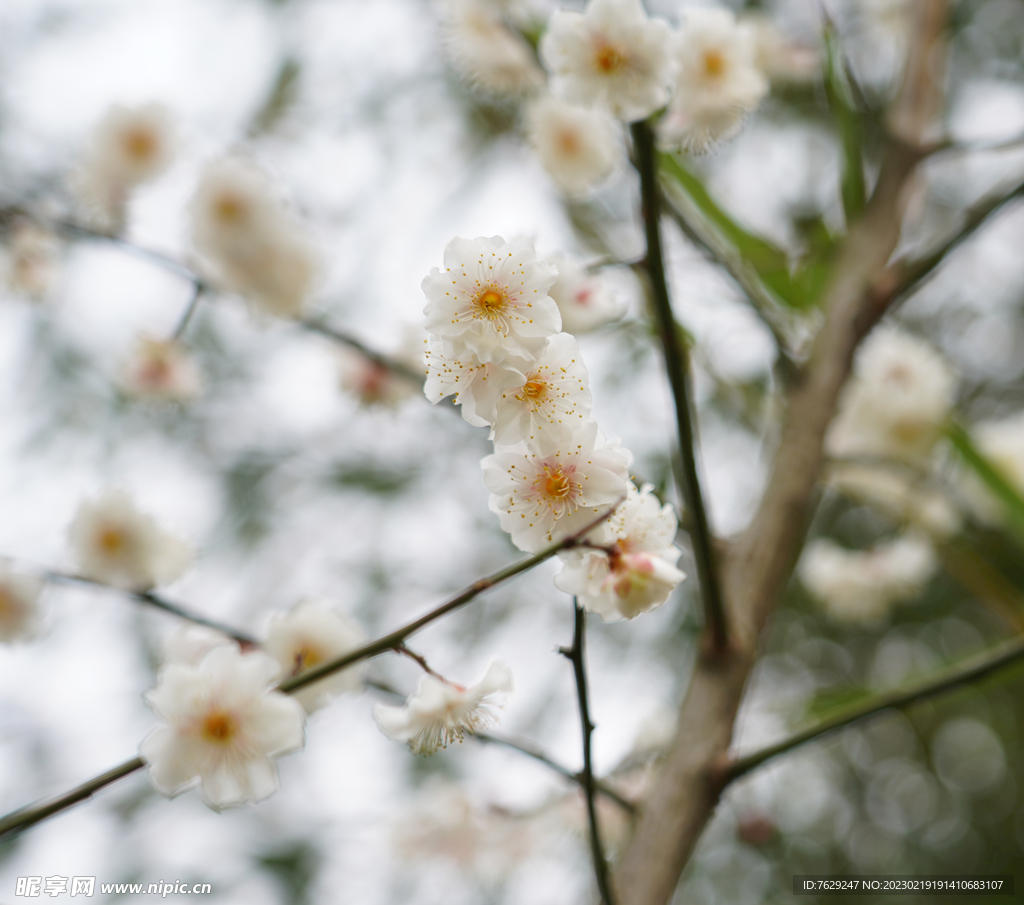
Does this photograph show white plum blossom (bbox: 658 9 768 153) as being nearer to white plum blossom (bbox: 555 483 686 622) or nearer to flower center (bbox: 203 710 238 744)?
white plum blossom (bbox: 555 483 686 622)

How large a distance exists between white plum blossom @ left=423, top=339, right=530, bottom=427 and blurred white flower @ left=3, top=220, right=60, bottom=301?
47.1 inches

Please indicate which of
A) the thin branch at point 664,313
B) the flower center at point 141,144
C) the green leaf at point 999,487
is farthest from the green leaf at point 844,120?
the flower center at point 141,144

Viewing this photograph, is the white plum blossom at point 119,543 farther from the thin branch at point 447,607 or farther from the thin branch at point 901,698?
the thin branch at point 901,698

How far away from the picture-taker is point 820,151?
2340mm

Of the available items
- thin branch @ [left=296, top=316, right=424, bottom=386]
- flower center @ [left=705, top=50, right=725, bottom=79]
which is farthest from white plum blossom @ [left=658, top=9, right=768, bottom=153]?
thin branch @ [left=296, top=316, right=424, bottom=386]

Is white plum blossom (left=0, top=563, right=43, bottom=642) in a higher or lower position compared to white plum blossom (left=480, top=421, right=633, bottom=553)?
higher

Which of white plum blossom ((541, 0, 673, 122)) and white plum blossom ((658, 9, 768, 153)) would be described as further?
white plum blossom ((658, 9, 768, 153))

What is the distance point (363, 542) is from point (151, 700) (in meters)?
1.53

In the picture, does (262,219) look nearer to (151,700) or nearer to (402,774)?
(151,700)

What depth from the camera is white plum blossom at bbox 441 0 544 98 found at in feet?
4.23

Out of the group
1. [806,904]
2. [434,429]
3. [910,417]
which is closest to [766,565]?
[910,417]

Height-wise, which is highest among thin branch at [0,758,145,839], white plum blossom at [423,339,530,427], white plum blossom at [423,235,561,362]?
white plum blossom at [423,235,561,362]

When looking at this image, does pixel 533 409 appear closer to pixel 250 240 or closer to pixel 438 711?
pixel 438 711

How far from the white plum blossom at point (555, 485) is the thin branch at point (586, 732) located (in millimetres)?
69
